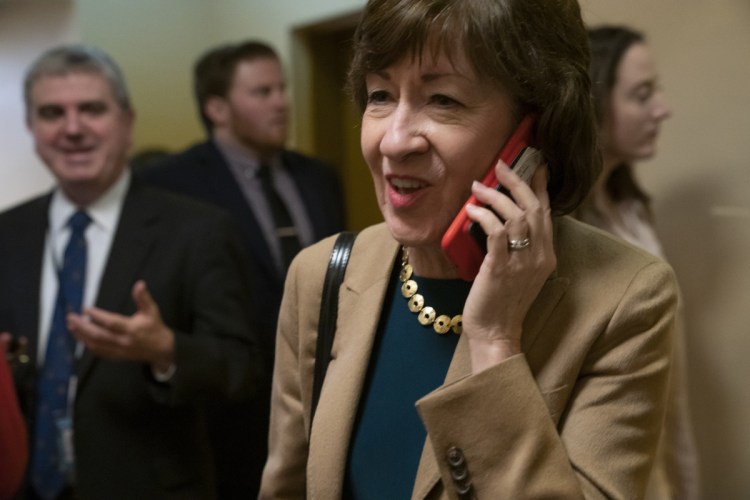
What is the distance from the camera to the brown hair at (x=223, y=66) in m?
3.61

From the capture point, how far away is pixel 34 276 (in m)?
2.27

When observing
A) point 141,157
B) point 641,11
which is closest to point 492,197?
point 641,11

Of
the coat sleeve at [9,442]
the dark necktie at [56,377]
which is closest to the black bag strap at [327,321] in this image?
the coat sleeve at [9,442]

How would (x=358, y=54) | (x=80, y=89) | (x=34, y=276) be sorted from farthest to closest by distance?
(x=80, y=89) → (x=34, y=276) → (x=358, y=54)

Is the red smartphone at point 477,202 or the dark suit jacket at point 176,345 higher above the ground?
the red smartphone at point 477,202

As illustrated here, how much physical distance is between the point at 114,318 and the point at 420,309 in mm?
962

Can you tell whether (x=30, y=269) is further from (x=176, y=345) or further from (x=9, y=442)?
(x=9, y=442)

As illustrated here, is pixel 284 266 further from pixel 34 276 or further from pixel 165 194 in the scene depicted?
pixel 34 276

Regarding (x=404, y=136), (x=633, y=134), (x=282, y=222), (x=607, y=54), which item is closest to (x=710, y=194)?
(x=633, y=134)

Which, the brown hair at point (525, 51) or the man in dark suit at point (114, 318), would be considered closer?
the brown hair at point (525, 51)

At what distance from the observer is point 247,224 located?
10.4ft

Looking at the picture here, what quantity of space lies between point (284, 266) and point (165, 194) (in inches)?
32.1

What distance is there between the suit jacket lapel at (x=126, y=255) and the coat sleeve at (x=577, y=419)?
4.08ft

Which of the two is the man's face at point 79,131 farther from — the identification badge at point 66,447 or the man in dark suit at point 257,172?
the man in dark suit at point 257,172
